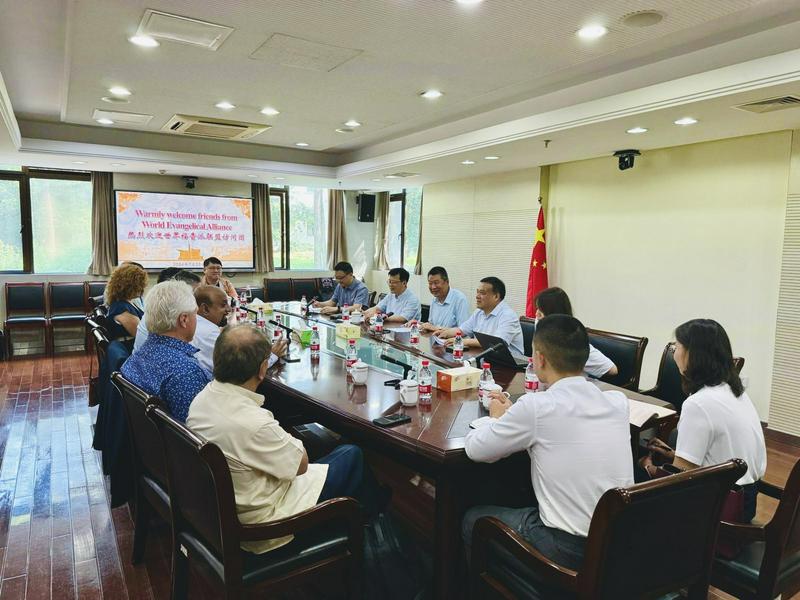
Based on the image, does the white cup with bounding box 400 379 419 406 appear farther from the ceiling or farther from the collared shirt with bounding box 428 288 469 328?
the collared shirt with bounding box 428 288 469 328

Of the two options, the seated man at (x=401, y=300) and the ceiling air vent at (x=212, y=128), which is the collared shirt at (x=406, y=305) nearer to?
the seated man at (x=401, y=300)

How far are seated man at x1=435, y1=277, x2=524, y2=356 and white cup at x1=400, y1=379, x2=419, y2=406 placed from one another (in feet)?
4.54

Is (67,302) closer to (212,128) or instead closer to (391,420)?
(212,128)

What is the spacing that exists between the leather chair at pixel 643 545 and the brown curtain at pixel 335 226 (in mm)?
7484

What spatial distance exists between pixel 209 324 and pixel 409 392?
1412mm

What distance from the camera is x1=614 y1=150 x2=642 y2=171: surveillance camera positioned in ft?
15.5

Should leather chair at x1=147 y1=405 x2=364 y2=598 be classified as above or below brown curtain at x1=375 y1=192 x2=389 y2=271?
below

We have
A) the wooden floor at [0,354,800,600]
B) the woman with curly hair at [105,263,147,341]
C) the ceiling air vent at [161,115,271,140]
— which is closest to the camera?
the wooden floor at [0,354,800,600]

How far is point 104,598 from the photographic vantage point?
2.10 m

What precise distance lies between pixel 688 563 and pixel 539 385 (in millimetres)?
1133

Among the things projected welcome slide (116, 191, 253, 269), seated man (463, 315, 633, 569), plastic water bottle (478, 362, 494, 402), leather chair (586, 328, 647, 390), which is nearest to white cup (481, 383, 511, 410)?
plastic water bottle (478, 362, 494, 402)

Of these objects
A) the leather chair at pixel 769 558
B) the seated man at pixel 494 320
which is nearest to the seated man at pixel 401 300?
the seated man at pixel 494 320

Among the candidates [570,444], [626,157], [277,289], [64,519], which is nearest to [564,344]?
[570,444]

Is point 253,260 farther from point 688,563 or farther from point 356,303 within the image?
point 688,563
